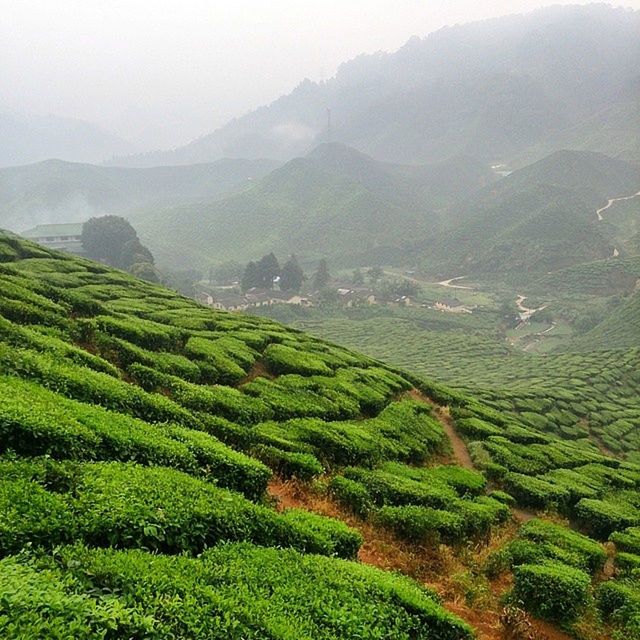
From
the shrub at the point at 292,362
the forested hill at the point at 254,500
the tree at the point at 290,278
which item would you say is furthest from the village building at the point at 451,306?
the shrub at the point at 292,362

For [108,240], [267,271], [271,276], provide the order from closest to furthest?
[108,240]
[267,271]
[271,276]

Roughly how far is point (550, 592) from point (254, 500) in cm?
704

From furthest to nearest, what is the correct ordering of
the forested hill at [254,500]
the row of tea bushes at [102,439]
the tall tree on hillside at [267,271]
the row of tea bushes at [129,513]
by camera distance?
the tall tree on hillside at [267,271] → the row of tea bushes at [102,439] → the row of tea bushes at [129,513] → the forested hill at [254,500]

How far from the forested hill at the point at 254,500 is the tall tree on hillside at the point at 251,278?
4277 inches

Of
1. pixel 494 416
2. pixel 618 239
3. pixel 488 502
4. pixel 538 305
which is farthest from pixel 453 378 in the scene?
pixel 618 239

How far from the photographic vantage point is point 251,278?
132625 millimetres

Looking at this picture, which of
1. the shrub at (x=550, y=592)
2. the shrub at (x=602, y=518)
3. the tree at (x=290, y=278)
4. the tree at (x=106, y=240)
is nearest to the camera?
the shrub at (x=550, y=592)

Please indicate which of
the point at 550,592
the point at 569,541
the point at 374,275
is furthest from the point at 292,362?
the point at 374,275

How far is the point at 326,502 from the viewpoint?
40.3 feet

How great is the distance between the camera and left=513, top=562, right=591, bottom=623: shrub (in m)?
10.5

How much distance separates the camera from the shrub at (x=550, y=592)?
34.6 feet

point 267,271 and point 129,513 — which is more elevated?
point 129,513

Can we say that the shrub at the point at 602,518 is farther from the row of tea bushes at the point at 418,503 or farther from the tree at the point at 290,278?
the tree at the point at 290,278

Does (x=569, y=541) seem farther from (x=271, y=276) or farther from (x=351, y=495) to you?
(x=271, y=276)
